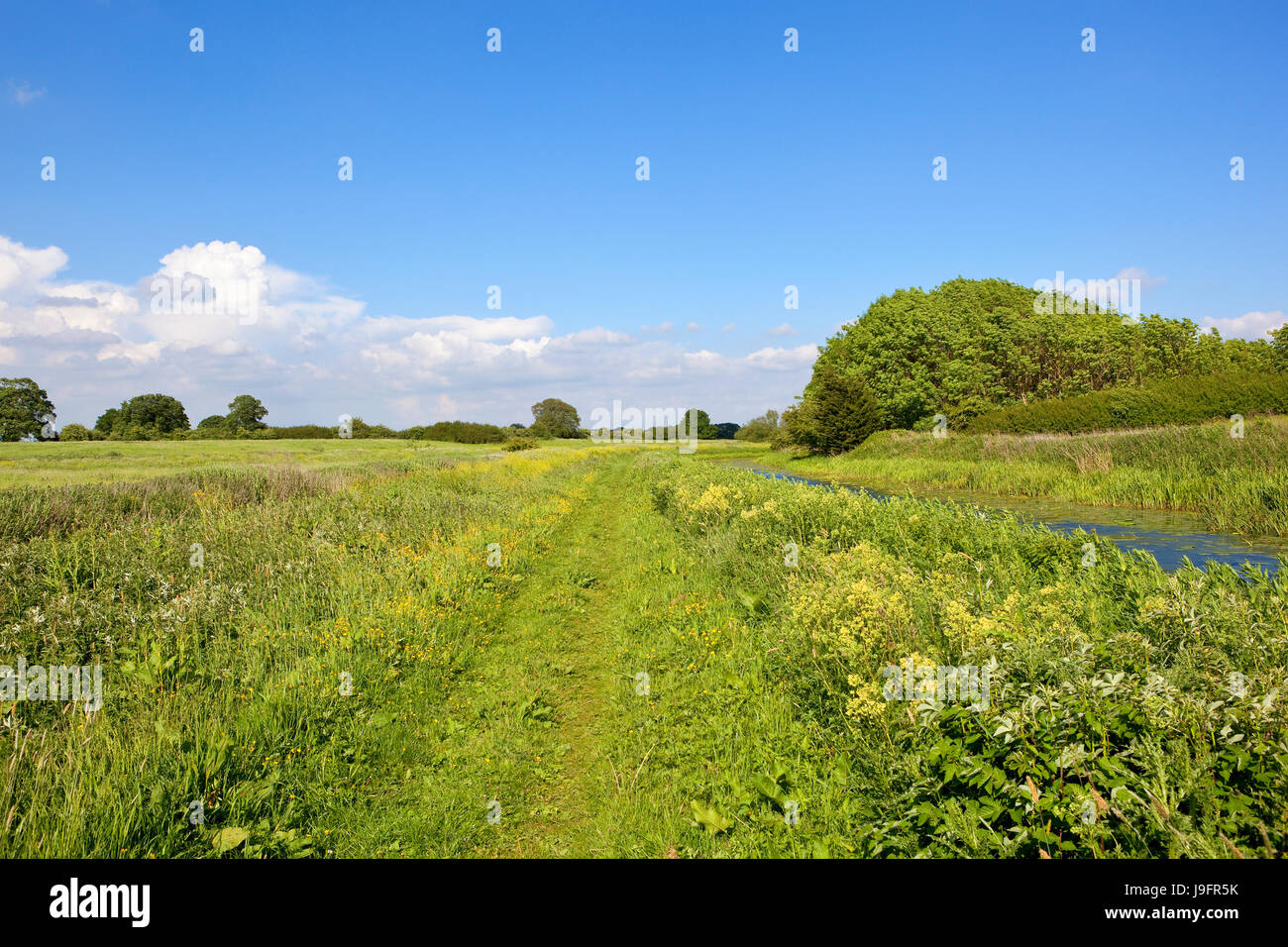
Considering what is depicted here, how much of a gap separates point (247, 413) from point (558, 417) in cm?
6994

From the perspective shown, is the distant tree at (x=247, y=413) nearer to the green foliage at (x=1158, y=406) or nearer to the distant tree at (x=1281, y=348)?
the green foliage at (x=1158, y=406)

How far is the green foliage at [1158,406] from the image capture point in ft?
102

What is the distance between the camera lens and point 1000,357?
55.5 m

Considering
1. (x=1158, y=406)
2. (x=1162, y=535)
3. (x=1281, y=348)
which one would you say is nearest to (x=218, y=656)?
(x=1162, y=535)

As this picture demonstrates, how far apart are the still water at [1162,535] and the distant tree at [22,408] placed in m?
61.3

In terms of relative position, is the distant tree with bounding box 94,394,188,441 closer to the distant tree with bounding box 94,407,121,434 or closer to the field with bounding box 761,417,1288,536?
the distant tree with bounding box 94,407,121,434

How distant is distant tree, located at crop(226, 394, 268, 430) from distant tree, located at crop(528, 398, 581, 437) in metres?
58.5

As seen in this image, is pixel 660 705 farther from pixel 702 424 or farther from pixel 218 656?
pixel 702 424

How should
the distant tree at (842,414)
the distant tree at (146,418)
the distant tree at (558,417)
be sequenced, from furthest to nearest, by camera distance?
1. the distant tree at (558,417)
2. the distant tree at (146,418)
3. the distant tree at (842,414)

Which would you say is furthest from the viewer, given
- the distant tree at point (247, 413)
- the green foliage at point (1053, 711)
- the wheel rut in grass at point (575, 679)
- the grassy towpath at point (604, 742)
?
the distant tree at point (247, 413)

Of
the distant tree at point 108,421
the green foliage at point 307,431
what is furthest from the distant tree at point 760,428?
the distant tree at point 108,421

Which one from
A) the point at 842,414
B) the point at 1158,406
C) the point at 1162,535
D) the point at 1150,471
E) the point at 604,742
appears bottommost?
the point at 604,742
